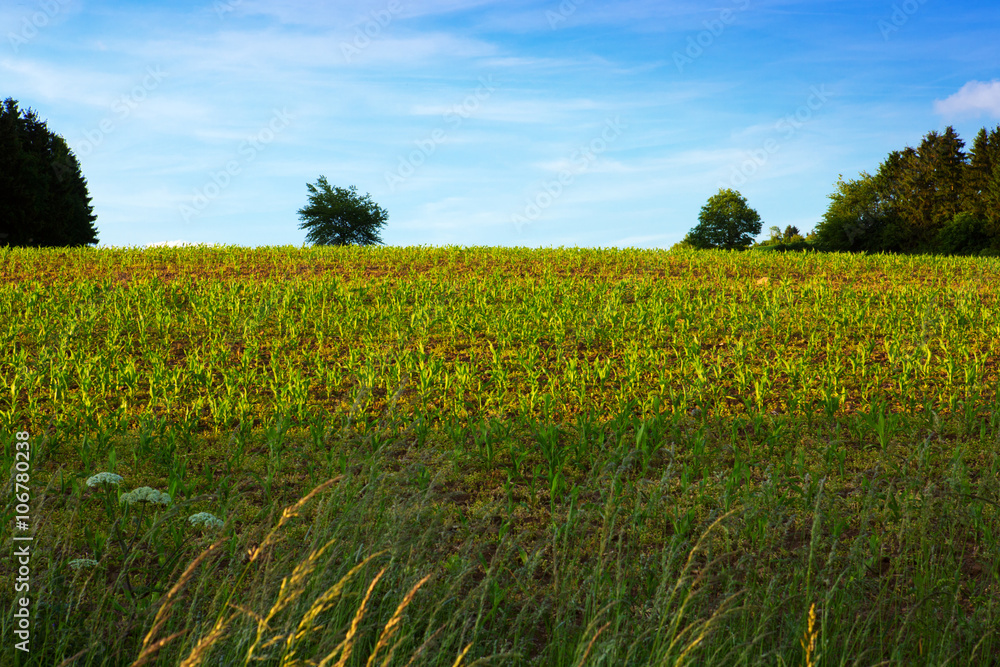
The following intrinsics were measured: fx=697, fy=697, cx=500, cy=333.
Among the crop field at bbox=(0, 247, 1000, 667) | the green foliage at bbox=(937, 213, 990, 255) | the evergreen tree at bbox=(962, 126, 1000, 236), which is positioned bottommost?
the crop field at bbox=(0, 247, 1000, 667)

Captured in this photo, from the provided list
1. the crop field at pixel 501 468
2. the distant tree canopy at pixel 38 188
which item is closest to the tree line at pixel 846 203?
the distant tree canopy at pixel 38 188

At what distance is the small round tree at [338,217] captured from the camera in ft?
165

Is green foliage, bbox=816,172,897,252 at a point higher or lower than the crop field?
higher

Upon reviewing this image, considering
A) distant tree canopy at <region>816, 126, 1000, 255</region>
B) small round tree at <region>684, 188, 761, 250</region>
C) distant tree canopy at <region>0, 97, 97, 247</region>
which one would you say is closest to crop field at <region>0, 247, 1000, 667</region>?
distant tree canopy at <region>0, 97, 97, 247</region>

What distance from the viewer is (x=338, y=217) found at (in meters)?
50.9

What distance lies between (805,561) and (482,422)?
11.0ft

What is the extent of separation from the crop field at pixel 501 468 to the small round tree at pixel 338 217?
1423 inches

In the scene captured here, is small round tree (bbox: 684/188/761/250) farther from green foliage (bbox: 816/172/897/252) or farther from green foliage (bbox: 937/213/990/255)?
green foliage (bbox: 937/213/990/255)

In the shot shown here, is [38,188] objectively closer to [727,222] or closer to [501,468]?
[501,468]

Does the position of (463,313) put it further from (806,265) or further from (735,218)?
(735,218)

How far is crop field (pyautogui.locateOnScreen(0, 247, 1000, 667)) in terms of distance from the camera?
3.42m

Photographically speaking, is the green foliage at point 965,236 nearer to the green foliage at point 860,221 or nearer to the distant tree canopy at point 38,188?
the green foliage at point 860,221

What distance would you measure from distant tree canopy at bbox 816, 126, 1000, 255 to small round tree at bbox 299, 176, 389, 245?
104 ft

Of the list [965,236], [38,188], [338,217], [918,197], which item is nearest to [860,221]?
[918,197]
